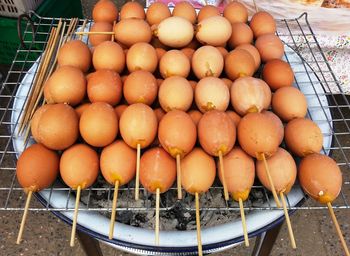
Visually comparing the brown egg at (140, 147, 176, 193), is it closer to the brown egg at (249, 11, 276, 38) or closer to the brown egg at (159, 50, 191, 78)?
the brown egg at (159, 50, 191, 78)

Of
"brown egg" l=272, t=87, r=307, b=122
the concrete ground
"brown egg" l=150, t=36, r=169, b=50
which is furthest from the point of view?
the concrete ground

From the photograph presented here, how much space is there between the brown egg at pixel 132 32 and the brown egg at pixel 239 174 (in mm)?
641

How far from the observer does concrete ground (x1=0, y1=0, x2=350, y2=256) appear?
6.63ft

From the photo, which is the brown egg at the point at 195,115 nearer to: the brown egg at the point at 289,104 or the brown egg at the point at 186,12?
the brown egg at the point at 289,104

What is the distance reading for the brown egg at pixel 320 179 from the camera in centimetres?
105

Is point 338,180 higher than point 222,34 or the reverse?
the reverse

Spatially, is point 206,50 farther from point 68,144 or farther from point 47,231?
point 47,231

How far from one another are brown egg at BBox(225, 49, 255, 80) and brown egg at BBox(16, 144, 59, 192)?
2.35ft

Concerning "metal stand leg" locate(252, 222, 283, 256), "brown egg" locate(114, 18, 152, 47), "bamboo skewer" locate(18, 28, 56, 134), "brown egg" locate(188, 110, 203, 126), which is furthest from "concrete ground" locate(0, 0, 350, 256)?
"brown egg" locate(114, 18, 152, 47)

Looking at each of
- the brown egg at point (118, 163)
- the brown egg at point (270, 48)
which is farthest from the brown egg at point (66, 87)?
the brown egg at point (270, 48)

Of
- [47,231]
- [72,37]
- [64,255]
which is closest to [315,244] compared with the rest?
[64,255]

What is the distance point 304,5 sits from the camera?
212 centimetres

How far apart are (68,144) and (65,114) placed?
0.10m

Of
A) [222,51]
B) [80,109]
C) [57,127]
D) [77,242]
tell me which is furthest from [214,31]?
[77,242]
